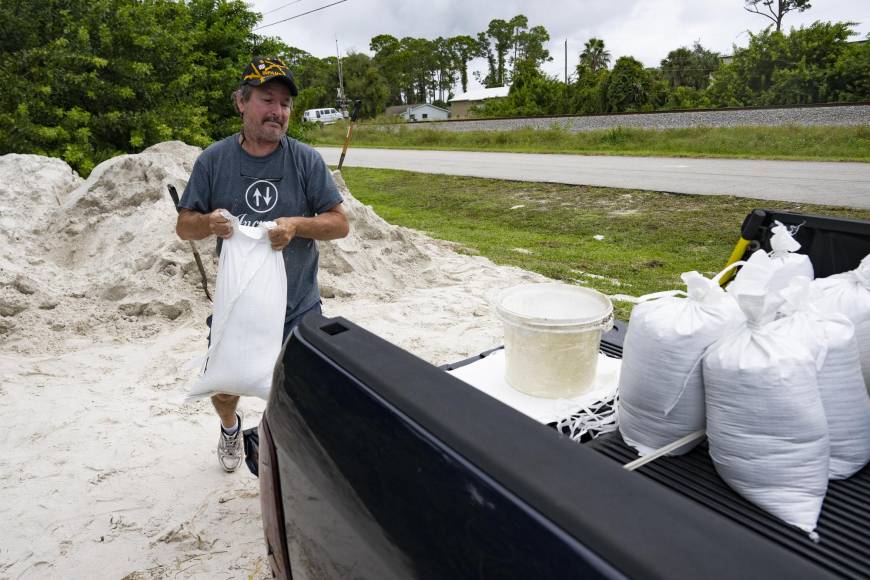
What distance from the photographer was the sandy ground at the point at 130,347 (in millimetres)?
2598

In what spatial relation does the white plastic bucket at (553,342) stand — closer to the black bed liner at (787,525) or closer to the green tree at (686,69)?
the black bed liner at (787,525)

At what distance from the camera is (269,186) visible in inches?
105

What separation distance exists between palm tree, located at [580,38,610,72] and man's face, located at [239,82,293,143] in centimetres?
6937

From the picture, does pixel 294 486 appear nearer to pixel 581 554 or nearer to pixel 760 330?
pixel 581 554

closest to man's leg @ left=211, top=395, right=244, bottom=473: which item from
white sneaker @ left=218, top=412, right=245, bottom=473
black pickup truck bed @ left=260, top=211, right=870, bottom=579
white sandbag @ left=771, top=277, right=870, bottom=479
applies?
white sneaker @ left=218, top=412, right=245, bottom=473

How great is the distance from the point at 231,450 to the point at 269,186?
1376mm

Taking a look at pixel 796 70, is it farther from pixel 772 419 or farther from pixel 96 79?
pixel 772 419

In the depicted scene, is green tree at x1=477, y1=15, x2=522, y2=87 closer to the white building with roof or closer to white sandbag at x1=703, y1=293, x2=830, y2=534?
the white building with roof

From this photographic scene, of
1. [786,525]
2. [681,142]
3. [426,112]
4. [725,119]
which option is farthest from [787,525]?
[426,112]

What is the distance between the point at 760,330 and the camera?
1.23 m

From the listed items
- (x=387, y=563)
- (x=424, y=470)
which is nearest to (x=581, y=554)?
(x=424, y=470)

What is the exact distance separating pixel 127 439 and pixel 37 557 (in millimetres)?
961

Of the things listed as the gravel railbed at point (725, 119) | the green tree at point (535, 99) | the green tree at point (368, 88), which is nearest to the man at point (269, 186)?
the gravel railbed at point (725, 119)

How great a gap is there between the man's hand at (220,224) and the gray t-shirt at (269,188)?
0.15 m
